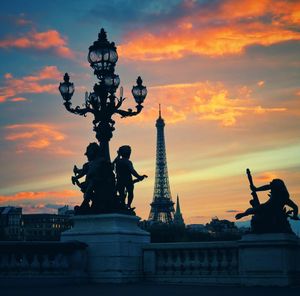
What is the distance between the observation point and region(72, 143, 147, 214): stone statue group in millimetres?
21953

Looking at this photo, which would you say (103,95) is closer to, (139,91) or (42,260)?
(139,91)

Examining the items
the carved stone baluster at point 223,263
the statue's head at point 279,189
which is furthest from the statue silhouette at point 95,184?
the statue's head at point 279,189

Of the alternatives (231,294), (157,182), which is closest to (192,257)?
(231,294)

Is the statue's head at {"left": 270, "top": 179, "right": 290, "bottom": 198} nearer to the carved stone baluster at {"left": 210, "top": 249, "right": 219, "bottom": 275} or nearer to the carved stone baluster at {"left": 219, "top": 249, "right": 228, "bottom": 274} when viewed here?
the carved stone baluster at {"left": 219, "top": 249, "right": 228, "bottom": 274}

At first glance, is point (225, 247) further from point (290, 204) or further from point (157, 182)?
point (157, 182)

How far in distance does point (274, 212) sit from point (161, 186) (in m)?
142

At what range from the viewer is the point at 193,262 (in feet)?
67.5

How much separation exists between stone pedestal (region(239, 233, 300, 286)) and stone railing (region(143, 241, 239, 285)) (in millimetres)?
461

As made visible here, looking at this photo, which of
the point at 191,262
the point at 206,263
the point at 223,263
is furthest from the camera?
the point at 191,262

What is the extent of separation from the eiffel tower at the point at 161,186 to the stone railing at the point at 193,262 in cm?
13232

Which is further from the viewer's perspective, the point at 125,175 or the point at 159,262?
the point at 125,175

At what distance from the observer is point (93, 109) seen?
2308 centimetres

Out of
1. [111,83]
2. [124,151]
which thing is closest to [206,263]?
[124,151]

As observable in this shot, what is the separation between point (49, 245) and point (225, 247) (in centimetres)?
508
